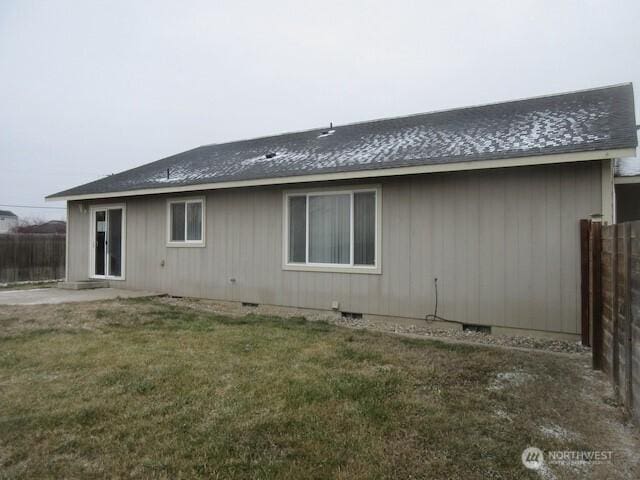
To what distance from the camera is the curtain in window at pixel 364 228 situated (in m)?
7.59

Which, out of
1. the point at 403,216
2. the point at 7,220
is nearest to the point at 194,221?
the point at 403,216

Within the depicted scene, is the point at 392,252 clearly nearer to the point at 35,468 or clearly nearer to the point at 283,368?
the point at 283,368

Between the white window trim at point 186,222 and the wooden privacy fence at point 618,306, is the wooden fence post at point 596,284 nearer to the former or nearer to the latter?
the wooden privacy fence at point 618,306

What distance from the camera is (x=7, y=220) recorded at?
44875 millimetres

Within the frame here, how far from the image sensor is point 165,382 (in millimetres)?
4062

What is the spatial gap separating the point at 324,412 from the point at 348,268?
4.47 metres

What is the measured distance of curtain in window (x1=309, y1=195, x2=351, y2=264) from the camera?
7.85 m

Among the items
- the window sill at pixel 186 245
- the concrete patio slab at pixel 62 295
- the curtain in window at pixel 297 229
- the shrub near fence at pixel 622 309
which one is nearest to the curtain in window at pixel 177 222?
the window sill at pixel 186 245

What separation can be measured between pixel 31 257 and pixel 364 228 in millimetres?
13032

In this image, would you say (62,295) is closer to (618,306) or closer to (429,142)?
(429,142)

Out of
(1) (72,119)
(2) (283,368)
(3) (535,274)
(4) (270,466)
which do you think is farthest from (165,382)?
(1) (72,119)

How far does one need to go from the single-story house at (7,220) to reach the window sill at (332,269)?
41557 mm

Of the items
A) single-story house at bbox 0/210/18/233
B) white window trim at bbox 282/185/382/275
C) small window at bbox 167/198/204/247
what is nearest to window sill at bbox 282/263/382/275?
white window trim at bbox 282/185/382/275

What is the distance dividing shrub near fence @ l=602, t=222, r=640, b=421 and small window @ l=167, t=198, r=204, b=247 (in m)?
7.75
